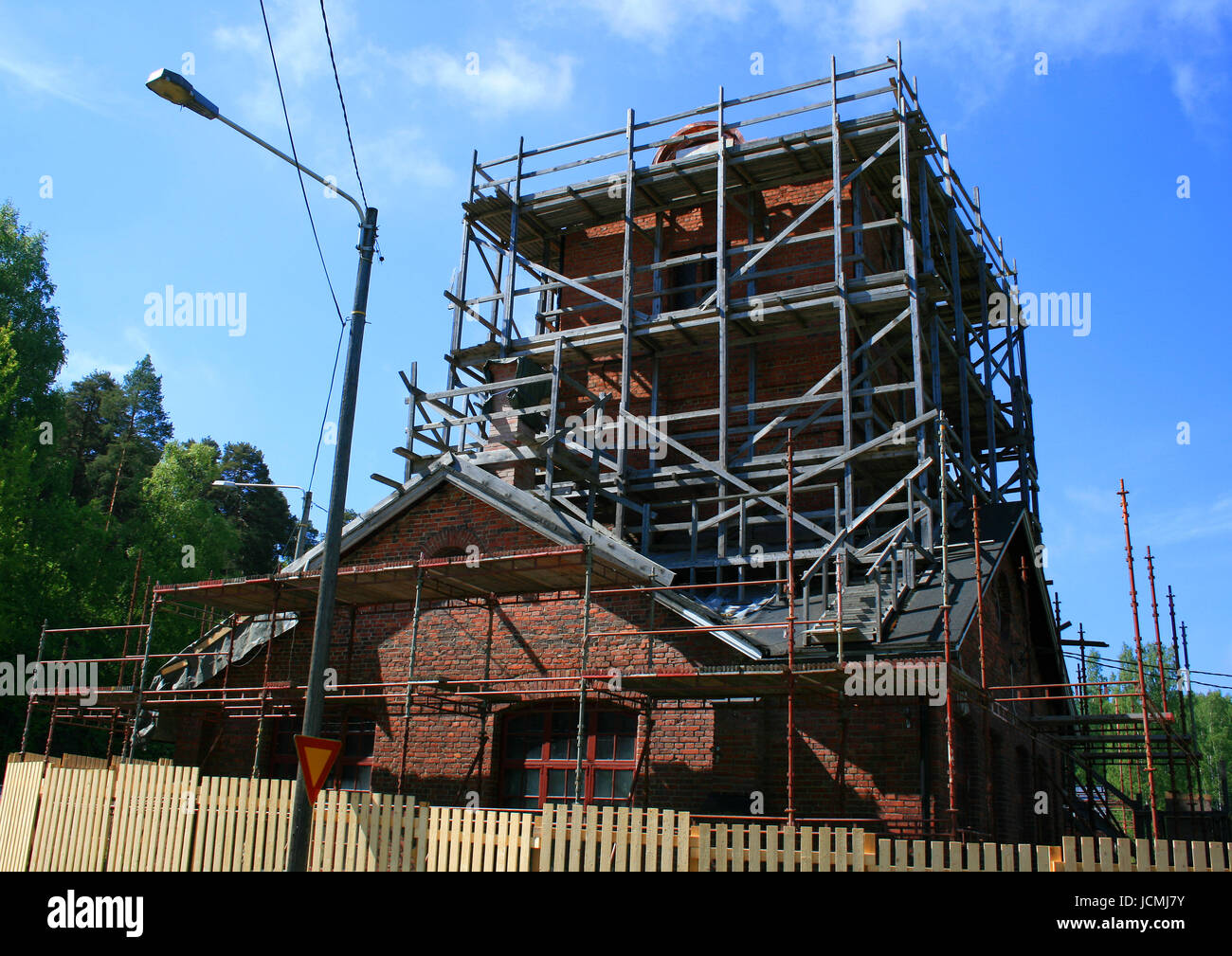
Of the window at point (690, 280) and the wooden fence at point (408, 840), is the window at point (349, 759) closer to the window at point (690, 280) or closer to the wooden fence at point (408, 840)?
the wooden fence at point (408, 840)

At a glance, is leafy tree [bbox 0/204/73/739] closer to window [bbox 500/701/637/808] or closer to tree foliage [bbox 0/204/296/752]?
tree foliage [bbox 0/204/296/752]

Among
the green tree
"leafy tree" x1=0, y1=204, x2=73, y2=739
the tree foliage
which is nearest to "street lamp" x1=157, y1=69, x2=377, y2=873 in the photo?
the tree foliage

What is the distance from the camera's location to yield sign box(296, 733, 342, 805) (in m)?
8.46

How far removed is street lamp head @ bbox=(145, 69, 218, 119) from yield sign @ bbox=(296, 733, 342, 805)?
18.1ft

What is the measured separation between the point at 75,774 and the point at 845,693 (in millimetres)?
9441

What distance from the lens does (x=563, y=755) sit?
51.6ft

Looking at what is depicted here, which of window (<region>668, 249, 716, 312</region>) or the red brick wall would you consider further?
window (<region>668, 249, 716, 312</region>)

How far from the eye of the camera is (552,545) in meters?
16.4

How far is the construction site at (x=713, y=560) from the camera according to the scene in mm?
13984

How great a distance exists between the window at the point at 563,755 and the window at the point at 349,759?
2.56m

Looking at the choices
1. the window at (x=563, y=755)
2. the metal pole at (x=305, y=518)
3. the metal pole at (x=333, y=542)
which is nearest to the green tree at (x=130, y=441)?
the metal pole at (x=305, y=518)

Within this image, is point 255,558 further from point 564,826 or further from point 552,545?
point 564,826
